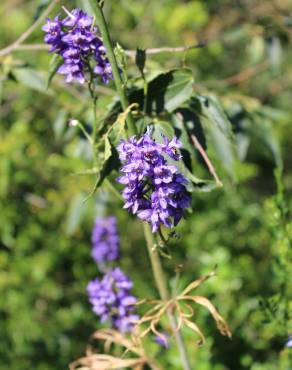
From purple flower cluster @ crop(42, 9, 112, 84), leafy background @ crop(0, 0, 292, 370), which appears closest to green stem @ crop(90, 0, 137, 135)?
purple flower cluster @ crop(42, 9, 112, 84)

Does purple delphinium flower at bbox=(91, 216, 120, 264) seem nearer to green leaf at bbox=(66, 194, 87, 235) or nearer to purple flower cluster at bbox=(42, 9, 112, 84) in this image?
green leaf at bbox=(66, 194, 87, 235)

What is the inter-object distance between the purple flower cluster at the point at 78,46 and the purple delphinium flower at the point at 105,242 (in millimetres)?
1075

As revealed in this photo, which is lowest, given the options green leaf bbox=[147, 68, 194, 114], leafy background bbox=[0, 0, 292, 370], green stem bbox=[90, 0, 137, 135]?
leafy background bbox=[0, 0, 292, 370]

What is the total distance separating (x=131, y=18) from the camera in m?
2.76

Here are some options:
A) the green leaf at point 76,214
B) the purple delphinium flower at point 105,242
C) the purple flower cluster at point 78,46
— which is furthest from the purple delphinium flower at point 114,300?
Result: the purple flower cluster at point 78,46

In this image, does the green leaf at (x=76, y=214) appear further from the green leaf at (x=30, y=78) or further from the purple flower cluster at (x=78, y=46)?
the purple flower cluster at (x=78, y=46)

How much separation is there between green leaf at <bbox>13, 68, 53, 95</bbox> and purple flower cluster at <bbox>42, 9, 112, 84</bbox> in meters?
0.67

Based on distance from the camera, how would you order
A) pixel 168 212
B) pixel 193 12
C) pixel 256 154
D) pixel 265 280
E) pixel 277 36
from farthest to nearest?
pixel 256 154
pixel 193 12
pixel 265 280
pixel 277 36
pixel 168 212

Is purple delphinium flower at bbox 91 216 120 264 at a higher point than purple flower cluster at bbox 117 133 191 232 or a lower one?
lower

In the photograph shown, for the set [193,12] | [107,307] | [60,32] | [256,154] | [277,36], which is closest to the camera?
[60,32]

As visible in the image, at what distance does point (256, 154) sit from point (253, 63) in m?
1.10

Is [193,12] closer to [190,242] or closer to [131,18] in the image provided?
[131,18]

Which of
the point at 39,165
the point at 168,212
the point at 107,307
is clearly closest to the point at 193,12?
the point at 39,165

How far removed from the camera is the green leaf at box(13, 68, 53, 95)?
207 centimetres
